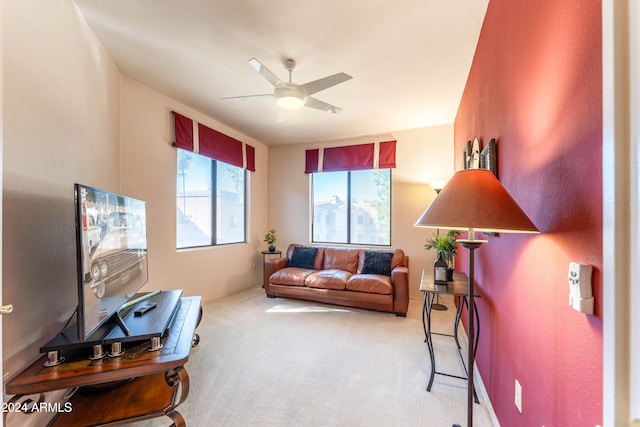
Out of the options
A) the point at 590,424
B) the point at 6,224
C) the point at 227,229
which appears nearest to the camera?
the point at 590,424

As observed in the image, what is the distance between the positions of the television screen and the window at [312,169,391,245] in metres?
3.24

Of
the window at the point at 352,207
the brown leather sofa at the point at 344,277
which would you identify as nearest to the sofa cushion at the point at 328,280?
the brown leather sofa at the point at 344,277

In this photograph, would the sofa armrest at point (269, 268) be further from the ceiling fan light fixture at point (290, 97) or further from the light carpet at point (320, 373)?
the ceiling fan light fixture at point (290, 97)

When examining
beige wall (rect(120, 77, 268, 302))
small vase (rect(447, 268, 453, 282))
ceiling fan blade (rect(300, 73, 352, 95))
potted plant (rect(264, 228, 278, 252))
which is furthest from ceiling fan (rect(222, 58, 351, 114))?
potted plant (rect(264, 228, 278, 252))

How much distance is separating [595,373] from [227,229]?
430 cm

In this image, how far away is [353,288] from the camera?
3.48 metres

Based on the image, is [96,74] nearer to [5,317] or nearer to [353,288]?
[5,317]

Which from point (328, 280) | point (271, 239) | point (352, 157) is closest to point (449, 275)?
point (328, 280)

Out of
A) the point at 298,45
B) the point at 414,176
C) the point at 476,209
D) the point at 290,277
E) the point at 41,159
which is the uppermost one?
the point at 298,45

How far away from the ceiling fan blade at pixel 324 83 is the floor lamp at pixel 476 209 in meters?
1.36

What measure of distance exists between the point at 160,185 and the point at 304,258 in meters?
2.36

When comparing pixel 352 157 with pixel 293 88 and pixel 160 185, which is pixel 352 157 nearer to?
pixel 293 88

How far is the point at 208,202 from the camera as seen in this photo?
13.0 ft

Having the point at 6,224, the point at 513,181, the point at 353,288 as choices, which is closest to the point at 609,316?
the point at 513,181
